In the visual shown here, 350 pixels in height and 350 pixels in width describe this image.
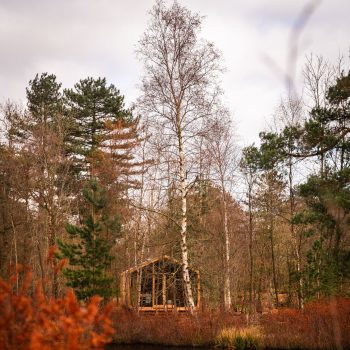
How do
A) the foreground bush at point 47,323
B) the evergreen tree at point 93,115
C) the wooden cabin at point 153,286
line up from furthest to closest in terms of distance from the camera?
the evergreen tree at point 93,115, the wooden cabin at point 153,286, the foreground bush at point 47,323

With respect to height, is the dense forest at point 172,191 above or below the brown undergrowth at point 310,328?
above

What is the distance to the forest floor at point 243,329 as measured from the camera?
1256cm

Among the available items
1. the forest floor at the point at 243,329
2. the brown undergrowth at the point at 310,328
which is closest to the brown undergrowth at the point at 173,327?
the forest floor at the point at 243,329

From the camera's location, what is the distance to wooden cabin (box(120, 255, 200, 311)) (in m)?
21.0

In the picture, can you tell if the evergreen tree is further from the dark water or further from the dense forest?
the dark water

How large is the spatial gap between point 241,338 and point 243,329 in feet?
1.31

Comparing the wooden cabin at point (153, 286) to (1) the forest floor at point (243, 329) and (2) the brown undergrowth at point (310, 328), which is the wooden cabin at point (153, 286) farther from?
(2) the brown undergrowth at point (310, 328)

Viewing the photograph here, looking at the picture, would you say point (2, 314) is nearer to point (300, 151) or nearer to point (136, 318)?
point (300, 151)

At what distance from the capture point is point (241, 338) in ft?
43.8

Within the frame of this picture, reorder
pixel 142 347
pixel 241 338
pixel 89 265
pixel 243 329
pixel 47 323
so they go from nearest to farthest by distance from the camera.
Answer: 1. pixel 47 323
2. pixel 241 338
3. pixel 243 329
4. pixel 89 265
5. pixel 142 347

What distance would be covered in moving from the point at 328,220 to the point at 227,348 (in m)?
5.34

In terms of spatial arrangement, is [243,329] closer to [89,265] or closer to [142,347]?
[142,347]

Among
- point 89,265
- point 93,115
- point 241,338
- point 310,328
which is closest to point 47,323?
point 241,338

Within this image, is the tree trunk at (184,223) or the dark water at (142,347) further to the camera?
the dark water at (142,347)
